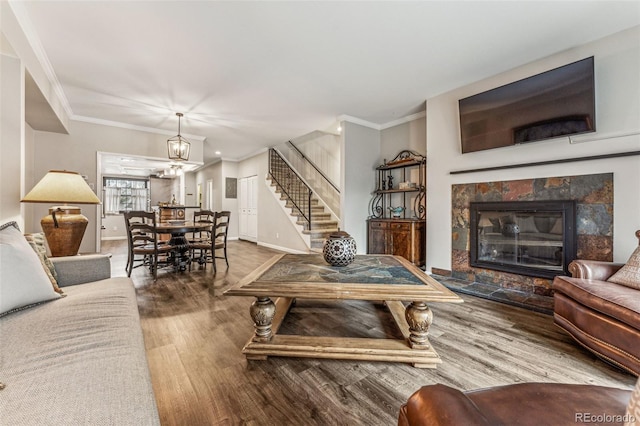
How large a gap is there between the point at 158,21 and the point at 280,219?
4.59 metres

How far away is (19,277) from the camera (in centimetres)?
130

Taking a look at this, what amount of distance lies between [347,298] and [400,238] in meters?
2.91

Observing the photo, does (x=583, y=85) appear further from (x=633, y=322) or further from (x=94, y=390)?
(x=94, y=390)

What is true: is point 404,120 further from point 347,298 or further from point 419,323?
point 347,298

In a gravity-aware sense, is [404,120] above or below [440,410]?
above

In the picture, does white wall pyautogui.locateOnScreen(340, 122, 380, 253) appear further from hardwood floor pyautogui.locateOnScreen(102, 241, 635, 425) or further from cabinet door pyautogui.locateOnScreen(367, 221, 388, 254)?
hardwood floor pyautogui.locateOnScreen(102, 241, 635, 425)

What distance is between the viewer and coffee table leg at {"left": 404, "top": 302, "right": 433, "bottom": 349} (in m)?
1.69

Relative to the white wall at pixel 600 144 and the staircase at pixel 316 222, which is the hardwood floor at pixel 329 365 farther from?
the staircase at pixel 316 222

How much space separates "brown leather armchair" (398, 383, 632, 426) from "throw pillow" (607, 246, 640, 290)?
1.79m

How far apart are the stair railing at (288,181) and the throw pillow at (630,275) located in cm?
511

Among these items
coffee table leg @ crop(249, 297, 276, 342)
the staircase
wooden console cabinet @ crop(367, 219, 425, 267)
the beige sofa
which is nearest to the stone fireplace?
wooden console cabinet @ crop(367, 219, 425, 267)

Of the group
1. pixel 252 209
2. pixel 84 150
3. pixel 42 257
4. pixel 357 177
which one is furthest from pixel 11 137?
pixel 252 209

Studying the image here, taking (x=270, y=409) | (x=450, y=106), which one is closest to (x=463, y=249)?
(x=450, y=106)

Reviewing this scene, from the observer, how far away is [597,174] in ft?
8.43
